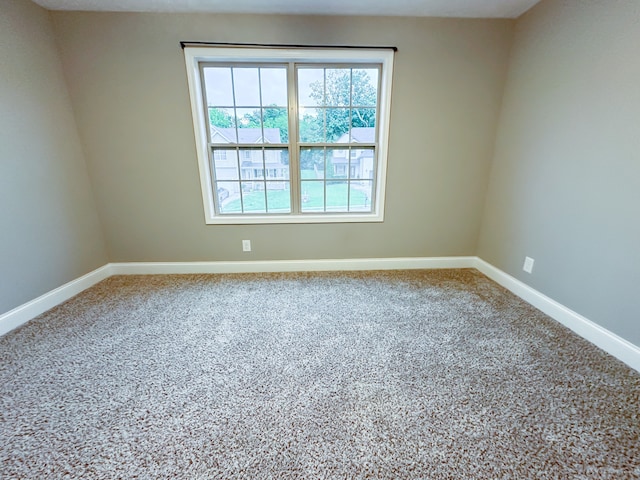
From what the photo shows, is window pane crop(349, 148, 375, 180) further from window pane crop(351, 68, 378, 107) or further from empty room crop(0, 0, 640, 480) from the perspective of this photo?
window pane crop(351, 68, 378, 107)

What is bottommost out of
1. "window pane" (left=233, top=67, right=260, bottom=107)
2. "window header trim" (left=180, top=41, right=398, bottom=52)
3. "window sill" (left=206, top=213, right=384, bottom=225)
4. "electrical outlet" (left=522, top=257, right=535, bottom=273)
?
"electrical outlet" (left=522, top=257, right=535, bottom=273)

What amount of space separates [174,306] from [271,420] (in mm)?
1427

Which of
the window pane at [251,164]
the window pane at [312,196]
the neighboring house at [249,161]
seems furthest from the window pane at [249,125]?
the window pane at [312,196]

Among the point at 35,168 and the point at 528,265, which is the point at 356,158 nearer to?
the point at 528,265

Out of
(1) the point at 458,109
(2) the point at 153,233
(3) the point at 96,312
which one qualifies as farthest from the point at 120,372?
(1) the point at 458,109

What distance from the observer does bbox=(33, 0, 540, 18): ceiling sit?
6.79 ft

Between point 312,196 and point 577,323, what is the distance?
2385 mm

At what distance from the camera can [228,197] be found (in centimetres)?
276

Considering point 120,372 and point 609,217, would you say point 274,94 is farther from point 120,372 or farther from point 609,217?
point 609,217

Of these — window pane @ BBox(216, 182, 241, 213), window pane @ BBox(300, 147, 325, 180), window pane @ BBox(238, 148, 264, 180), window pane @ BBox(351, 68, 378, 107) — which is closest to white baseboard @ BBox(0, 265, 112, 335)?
window pane @ BBox(216, 182, 241, 213)

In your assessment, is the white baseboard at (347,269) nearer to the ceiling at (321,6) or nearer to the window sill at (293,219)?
the window sill at (293,219)

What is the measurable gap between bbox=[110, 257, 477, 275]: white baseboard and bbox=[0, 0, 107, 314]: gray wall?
0.52 m

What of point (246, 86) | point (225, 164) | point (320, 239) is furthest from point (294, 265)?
point (246, 86)

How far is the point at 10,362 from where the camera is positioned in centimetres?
156
